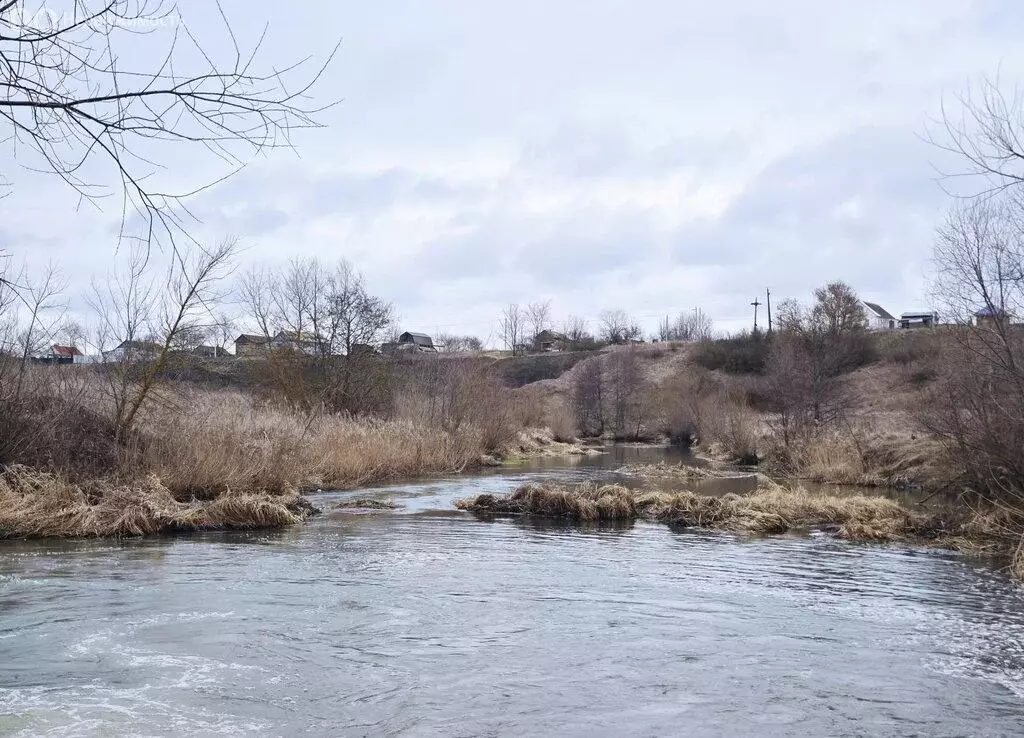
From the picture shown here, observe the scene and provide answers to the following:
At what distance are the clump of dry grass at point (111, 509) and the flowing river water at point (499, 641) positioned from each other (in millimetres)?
744

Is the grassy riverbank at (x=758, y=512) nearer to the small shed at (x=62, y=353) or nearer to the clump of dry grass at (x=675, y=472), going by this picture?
the clump of dry grass at (x=675, y=472)

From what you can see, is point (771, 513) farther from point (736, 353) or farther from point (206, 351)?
point (736, 353)

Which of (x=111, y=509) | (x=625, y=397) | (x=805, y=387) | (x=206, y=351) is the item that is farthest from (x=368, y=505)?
(x=625, y=397)

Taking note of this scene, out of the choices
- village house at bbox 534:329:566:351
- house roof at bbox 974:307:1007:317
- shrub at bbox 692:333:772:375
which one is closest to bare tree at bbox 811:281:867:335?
shrub at bbox 692:333:772:375

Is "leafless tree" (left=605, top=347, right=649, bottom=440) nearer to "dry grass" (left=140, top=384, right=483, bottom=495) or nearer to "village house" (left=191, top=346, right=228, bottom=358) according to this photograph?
"dry grass" (left=140, top=384, right=483, bottom=495)

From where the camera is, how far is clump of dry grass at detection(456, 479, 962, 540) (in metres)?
16.2

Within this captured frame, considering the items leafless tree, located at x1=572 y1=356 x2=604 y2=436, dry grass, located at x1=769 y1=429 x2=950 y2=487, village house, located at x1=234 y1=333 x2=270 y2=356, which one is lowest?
dry grass, located at x1=769 y1=429 x2=950 y2=487

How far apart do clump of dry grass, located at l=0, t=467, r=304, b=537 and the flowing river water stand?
2.44 feet

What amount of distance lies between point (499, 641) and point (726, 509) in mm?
10119

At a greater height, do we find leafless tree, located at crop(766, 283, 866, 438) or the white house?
the white house

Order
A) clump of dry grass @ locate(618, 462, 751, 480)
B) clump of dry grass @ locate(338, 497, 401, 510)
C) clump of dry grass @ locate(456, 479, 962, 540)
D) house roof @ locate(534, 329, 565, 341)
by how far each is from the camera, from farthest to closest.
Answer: house roof @ locate(534, 329, 565, 341) → clump of dry grass @ locate(618, 462, 751, 480) → clump of dry grass @ locate(338, 497, 401, 510) → clump of dry grass @ locate(456, 479, 962, 540)

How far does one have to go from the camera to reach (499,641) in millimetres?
8359

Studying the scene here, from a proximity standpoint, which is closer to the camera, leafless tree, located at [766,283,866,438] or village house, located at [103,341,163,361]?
village house, located at [103,341,163,361]

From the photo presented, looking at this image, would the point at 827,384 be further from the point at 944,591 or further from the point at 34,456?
the point at 34,456
